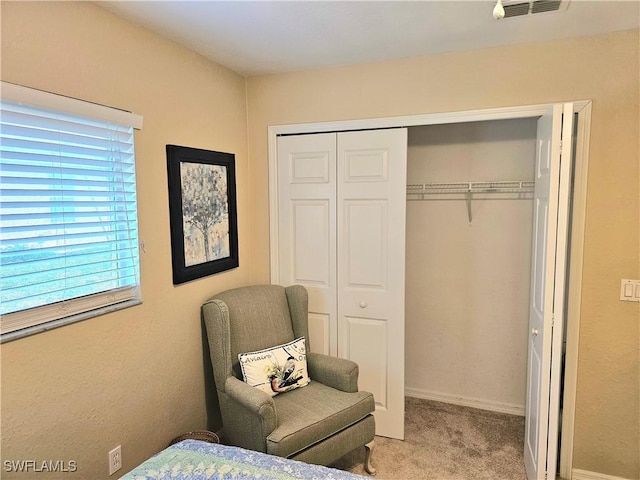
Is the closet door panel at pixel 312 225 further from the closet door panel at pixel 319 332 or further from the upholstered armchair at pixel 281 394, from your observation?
the upholstered armchair at pixel 281 394

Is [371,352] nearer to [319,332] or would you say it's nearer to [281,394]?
[319,332]

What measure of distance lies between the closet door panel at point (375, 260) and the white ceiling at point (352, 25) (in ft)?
1.85

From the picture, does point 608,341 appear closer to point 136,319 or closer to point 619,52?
point 619,52

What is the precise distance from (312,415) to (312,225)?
1.27m

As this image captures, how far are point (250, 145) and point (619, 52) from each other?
228 centimetres

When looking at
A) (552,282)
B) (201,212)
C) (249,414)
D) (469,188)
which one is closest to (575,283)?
(552,282)

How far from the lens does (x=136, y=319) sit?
210cm

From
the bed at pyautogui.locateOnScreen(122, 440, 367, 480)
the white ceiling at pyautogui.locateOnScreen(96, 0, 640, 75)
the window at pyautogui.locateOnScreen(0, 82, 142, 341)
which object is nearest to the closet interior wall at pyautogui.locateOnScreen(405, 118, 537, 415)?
the white ceiling at pyautogui.locateOnScreen(96, 0, 640, 75)

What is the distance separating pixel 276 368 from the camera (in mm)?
2523

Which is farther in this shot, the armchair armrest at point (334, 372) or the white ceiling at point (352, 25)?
the armchair armrest at point (334, 372)

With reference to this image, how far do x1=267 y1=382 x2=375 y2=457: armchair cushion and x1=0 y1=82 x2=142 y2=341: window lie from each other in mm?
997

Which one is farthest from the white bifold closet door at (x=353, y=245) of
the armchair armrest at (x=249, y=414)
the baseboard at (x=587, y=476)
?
the baseboard at (x=587, y=476)

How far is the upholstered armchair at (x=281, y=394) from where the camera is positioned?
6.97ft

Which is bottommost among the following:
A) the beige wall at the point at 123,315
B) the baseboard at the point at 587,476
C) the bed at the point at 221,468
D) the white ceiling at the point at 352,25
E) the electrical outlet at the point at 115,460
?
the baseboard at the point at 587,476
